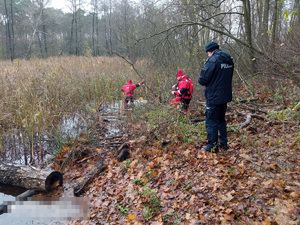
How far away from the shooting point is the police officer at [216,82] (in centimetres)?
414

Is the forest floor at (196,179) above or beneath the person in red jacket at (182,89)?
beneath

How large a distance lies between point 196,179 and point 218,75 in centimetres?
190

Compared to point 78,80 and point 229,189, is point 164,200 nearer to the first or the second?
point 229,189

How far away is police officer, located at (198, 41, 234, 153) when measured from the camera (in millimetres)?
4137

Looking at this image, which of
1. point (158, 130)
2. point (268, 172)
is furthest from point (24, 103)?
point (268, 172)

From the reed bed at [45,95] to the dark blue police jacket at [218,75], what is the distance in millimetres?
3907

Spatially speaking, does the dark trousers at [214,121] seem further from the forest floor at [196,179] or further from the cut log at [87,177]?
the cut log at [87,177]

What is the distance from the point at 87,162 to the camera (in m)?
5.50

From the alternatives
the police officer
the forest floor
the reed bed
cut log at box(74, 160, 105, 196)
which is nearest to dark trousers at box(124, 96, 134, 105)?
the reed bed

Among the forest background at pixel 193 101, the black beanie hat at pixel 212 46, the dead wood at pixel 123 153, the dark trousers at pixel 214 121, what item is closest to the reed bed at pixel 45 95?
the forest background at pixel 193 101

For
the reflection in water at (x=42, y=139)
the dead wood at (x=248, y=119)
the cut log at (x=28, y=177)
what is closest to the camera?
the cut log at (x=28, y=177)

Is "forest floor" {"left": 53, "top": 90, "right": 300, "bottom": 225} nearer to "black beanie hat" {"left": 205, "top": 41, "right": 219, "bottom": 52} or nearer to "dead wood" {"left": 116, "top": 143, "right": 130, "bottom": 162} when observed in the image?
"dead wood" {"left": 116, "top": 143, "right": 130, "bottom": 162}

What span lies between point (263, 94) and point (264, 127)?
2479 millimetres

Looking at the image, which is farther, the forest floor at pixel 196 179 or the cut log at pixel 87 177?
the cut log at pixel 87 177
